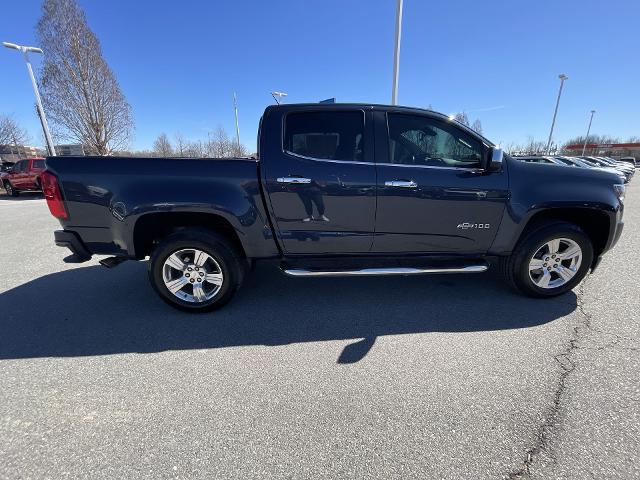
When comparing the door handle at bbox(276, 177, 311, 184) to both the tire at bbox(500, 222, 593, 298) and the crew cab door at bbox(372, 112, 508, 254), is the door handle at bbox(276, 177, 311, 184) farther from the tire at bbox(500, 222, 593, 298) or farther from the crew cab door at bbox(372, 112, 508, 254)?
the tire at bbox(500, 222, 593, 298)

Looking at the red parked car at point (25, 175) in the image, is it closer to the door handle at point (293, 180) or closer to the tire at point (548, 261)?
the door handle at point (293, 180)

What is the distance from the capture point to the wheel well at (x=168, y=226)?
3.26 meters

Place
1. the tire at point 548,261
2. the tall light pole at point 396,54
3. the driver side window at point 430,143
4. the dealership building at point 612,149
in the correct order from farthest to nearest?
1. the dealership building at point 612,149
2. the tall light pole at point 396,54
3. the tire at point 548,261
4. the driver side window at point 430,143

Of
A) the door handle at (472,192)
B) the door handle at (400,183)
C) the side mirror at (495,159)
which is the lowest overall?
the door handle at (472,192)

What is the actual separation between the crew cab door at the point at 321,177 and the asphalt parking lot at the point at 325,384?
83 centimetres

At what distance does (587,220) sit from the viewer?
3.67 m

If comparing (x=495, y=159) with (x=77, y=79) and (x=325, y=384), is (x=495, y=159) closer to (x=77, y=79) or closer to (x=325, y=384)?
(x=325, y=384)

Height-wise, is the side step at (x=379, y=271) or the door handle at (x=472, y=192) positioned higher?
the door handle at (x=472, y=192)

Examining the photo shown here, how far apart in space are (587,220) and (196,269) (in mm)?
4417

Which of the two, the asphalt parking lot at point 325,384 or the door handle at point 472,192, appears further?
the door handle at point 472,192

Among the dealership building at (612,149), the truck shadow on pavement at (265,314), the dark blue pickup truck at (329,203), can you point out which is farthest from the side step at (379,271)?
the dealership building at (612,149)

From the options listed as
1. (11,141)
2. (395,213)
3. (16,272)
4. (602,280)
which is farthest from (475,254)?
(11,141)

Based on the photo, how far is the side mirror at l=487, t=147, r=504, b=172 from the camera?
3.12 meters

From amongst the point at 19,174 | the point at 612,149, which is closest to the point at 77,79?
the point at 19,174
